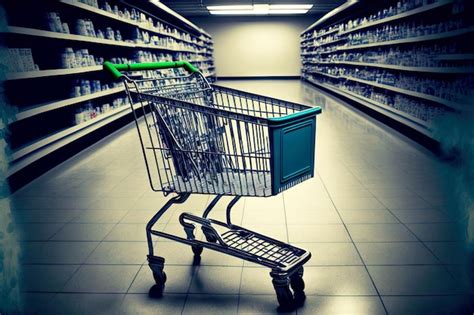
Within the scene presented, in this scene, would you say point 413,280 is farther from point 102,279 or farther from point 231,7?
point 231,7

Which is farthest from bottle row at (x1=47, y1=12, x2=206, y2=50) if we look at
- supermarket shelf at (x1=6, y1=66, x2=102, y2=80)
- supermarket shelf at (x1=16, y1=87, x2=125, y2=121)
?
supermarket shelf at (x1=16, y1=87, x2=125, y2=121)

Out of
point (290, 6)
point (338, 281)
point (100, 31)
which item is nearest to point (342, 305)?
point (338, 281)

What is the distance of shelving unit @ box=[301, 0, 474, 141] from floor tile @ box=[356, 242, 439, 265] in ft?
2.77

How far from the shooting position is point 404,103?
526 centimetres

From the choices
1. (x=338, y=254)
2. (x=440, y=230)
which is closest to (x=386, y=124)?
(x=440, y=230)

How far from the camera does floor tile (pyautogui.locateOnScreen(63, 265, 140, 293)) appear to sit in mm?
1754

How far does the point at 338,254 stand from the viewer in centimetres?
202

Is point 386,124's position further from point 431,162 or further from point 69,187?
point 69,187

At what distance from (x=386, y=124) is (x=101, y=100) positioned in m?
4.95

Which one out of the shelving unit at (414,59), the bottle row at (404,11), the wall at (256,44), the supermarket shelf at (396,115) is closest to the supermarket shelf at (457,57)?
the shelving unit at (414,59)

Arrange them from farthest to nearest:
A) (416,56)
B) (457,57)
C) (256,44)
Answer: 1. (256,44)
2. (416,56)
3. (457,57)

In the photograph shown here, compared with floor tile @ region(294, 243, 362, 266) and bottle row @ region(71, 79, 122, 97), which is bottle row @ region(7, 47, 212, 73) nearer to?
bottle row @ region(71, 79, 122, 97)

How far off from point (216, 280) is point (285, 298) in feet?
1.33

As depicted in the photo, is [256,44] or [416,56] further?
[256,44]
